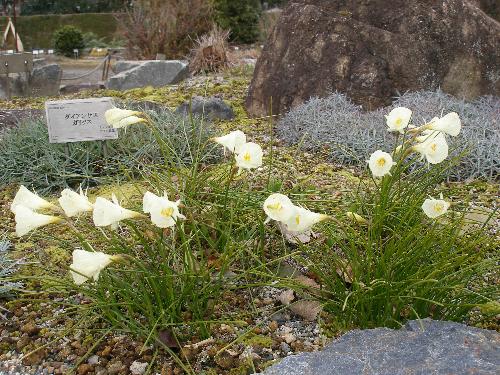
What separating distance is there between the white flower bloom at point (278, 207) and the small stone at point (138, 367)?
33.9 inches

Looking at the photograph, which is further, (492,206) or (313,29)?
(313,29)

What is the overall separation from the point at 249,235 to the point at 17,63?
27.0 feet

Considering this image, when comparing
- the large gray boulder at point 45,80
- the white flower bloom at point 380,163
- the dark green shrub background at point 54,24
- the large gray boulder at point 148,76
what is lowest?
the dark green shrub background at point 54,24

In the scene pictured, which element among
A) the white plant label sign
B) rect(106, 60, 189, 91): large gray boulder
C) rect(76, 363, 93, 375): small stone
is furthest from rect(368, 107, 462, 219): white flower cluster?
rect(106, 60, 189, 91): large gray boulder

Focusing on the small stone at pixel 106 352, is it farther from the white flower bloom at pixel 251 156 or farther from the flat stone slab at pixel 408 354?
the white flower bloom at pixel 251 156

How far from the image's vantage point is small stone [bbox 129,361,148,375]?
2168mm

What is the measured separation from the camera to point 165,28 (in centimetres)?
1137

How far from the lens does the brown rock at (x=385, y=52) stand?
5570mm

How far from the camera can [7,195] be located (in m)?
4.12

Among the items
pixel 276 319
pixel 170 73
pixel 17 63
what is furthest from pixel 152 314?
pixel 17 63

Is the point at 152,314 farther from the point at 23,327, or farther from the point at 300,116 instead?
the point at 300,116

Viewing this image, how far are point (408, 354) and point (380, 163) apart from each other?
60cm

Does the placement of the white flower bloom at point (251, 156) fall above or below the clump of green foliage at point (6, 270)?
above

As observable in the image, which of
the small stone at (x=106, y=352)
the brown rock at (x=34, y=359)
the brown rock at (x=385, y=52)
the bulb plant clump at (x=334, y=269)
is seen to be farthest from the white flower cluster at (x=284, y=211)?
the brown rock at (x=385, y=52)
